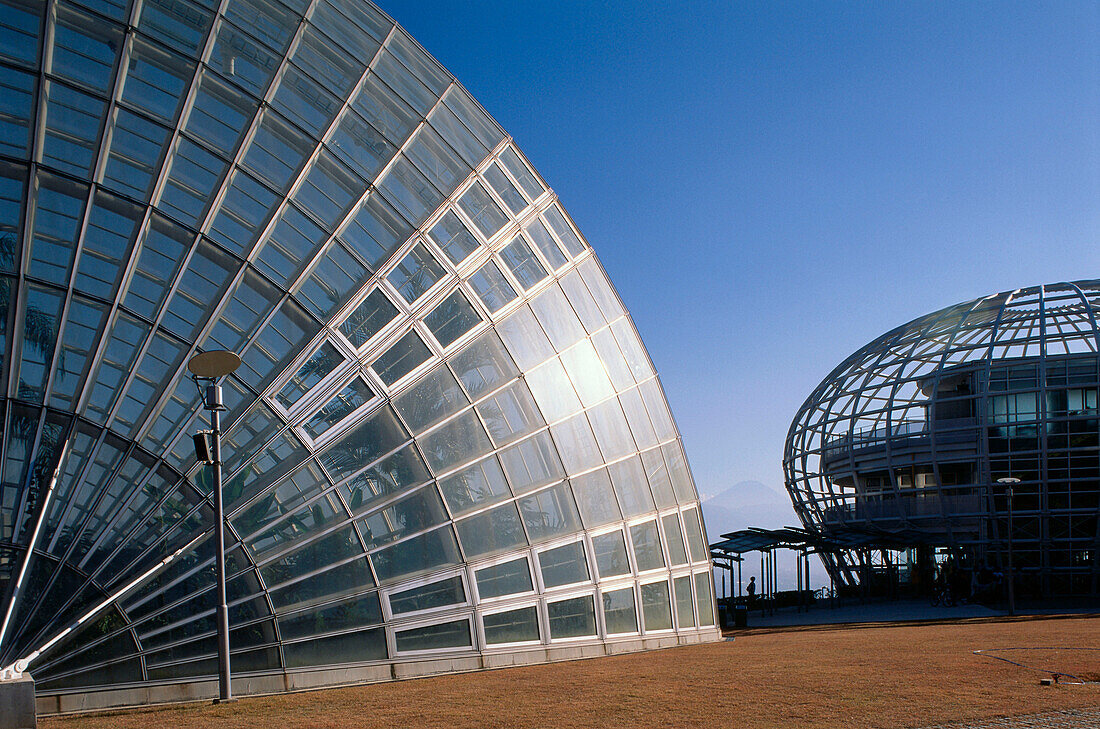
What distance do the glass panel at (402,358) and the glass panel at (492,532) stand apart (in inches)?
133

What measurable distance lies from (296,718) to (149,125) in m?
10.8

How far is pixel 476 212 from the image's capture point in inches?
823

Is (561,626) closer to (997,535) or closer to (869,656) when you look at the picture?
(869,656)

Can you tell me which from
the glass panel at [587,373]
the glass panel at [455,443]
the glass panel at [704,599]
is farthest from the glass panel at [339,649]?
the glass panel at [704,599]

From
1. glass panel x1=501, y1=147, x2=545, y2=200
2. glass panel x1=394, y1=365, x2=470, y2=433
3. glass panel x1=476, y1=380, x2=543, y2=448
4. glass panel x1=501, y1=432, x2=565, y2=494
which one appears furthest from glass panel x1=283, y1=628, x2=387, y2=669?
glass panel x1=501, y1=147, x2=545, y2=200

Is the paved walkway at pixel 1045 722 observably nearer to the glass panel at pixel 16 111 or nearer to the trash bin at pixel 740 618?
the glass panel at pixel 16 111

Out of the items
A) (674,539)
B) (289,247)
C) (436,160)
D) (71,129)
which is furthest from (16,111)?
(674,539)

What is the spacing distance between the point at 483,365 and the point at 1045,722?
12664 millimetres

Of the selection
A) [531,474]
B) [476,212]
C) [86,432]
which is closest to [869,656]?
[531,474]

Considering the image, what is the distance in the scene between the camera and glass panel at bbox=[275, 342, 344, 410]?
16.8 meters

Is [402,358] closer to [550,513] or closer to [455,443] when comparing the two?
[455,443]

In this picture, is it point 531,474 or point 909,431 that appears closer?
point 531,474

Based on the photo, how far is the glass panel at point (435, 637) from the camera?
1717 cm

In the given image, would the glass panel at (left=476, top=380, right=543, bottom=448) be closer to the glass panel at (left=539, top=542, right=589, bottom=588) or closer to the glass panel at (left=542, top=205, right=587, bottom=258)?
the glass panel at (left=539, top=542, right=589, bottom=588)
